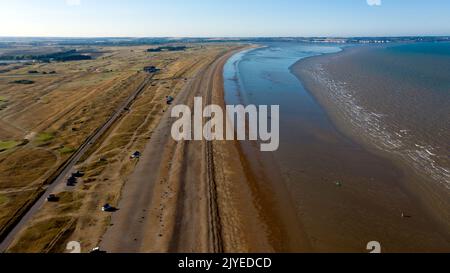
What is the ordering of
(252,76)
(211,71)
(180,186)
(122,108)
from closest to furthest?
1. (180,186)
2. (122,108)
3. (252,76)
4. (211,71)

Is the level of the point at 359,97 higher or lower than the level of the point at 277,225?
higher
